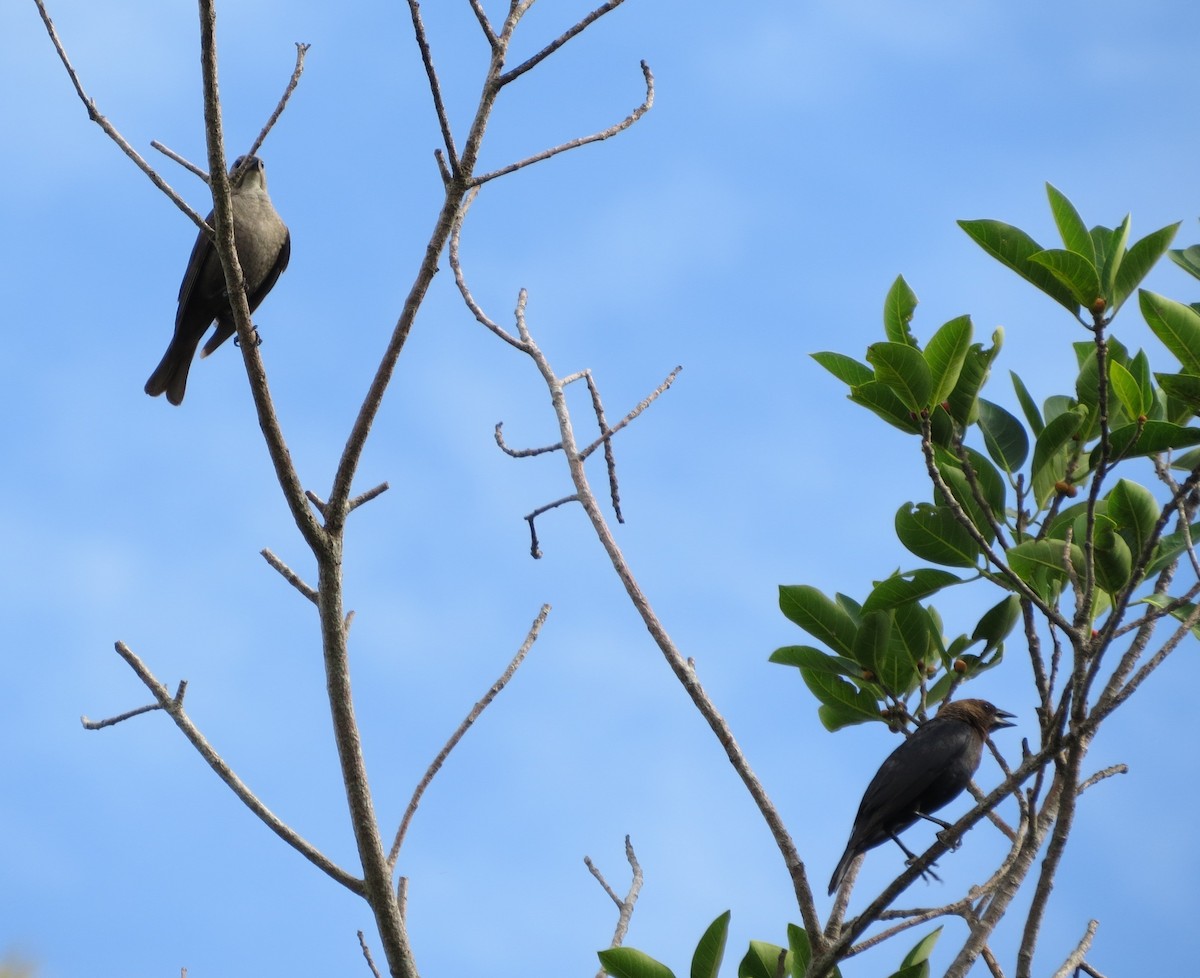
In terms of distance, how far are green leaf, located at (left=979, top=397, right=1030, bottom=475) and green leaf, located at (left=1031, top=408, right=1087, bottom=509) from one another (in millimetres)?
111

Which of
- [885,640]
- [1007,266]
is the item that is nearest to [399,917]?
[885,640]

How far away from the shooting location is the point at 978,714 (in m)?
5.25

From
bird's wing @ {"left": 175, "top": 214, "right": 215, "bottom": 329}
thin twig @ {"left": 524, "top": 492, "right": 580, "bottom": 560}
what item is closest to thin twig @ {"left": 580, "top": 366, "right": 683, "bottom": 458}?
thin twig @ {"left": 524, "top": 492, "right": 580, "bottom": 560}

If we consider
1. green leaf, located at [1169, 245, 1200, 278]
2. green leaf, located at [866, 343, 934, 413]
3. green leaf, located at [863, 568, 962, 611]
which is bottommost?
green leaf, located at [863, 568, 962, 611]

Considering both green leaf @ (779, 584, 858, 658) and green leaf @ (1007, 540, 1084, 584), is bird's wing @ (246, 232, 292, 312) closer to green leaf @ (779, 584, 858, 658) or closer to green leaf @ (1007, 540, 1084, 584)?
green leaf @ (779, 584, 858, 658)

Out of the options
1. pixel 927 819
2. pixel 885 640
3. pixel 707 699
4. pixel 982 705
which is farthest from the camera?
pixel 982 705

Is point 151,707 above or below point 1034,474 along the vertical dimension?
below

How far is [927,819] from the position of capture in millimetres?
4719

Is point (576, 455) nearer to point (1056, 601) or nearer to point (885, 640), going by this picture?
point (885, 640)

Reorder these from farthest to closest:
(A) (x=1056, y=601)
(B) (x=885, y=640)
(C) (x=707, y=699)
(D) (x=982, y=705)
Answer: (D) (x=982, y=705) < (B) (x=885, y=640) < (A) (x=1056, y=601) < (C) (x=707, y=699)

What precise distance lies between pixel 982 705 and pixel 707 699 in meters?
2.68

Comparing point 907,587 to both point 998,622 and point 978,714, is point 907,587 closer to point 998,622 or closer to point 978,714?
point 998,622

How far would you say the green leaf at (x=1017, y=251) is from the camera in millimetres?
3420

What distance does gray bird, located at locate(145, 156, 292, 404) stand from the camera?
749 cm
